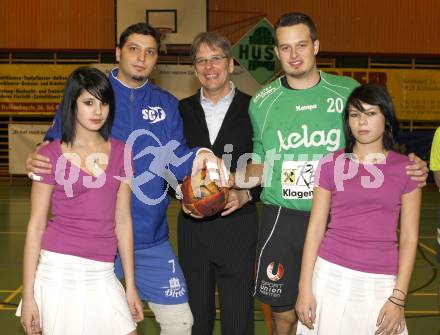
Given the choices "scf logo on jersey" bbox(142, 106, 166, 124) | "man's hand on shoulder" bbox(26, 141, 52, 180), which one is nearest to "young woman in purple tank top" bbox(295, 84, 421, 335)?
"scf logo on jersey" bbox(142, 106, 166, 124)

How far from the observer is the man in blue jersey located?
3.31m

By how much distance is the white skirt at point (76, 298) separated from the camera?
2.59 metres

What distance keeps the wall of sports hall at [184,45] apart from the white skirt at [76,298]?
Result: 1085 cm

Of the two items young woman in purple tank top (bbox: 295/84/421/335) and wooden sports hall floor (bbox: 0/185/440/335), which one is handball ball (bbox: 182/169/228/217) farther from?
wooden sports hall floor (bbox: 0/185/440/335)

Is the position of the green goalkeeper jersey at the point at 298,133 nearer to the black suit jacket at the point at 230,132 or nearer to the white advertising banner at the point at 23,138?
the black suit jacket at the point at 230,132

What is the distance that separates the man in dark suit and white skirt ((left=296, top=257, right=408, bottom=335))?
0.82 metres

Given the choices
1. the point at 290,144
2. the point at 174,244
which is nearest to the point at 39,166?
the point at 290,144

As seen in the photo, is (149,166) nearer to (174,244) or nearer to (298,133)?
(298,133)

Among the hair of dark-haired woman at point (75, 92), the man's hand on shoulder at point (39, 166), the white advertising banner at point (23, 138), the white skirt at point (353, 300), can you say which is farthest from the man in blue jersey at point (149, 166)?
the white advertising banner at point (23, 138)

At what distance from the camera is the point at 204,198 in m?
3.12

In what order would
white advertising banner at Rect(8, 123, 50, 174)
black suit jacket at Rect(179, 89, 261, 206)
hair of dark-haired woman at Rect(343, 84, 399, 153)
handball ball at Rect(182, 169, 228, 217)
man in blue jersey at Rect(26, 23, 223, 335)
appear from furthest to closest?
white advertising banner at Rect(8, 123, 50, 174) < black suit jacket at Rect(179, 89, 261, 206) < man in blue jersey at Rect(26, 23, 223, 335) < handball ball at Rect(182, 169, 228, 217) < hair of dark-haired woman at Rect(343, 84, 399, 153)

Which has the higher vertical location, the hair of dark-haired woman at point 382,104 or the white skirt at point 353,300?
the hair of dark-haired woman at point 382,104

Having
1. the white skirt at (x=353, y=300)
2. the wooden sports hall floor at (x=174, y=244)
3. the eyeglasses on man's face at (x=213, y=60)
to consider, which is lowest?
the wooden sports hall floor at (x=174, y=244)

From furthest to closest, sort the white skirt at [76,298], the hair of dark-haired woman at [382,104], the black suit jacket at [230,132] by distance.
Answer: the black suit jacket at [230,132] < the hair of dark-haired woman at [382,104] < the white skirt at [76,298]
